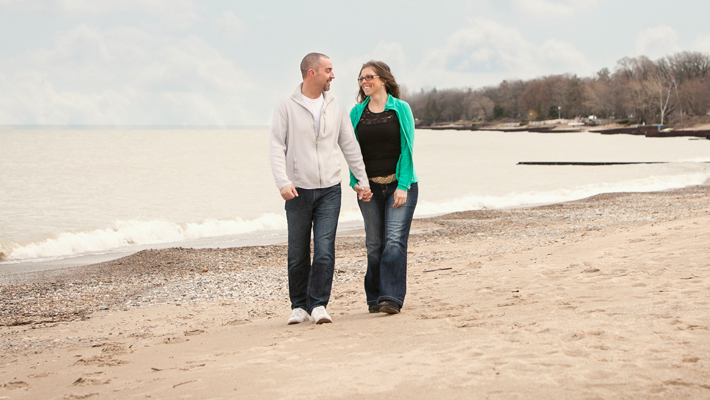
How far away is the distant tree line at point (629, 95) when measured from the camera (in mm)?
113750

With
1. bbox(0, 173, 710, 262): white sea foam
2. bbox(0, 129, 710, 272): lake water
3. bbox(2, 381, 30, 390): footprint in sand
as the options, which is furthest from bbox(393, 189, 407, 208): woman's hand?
bbox(0, 173, 710, 262): white sea foam

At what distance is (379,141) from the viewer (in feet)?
15.8

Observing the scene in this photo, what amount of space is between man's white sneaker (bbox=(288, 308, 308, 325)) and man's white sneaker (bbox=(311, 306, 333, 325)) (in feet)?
0.43

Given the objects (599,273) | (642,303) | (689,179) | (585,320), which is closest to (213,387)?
(585,320)

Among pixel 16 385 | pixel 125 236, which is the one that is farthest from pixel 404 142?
pixel 125 236

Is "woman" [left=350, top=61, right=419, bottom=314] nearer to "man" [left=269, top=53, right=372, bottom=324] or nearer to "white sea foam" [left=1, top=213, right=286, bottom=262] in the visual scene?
"man" [left=269, top=53, right=372, bottom=324]

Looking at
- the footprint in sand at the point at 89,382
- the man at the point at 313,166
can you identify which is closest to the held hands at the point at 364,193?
the man at the point at 313,166

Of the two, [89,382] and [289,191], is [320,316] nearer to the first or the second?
[289,191]

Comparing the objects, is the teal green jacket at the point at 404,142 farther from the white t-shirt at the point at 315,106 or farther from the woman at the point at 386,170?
the white t-shirt at the point at 315,106

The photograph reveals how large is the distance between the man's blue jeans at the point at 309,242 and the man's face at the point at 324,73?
0.79 metres

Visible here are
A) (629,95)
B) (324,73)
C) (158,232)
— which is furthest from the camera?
(629,95)

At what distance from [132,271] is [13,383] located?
567cm

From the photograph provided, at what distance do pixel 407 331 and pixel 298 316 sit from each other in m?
1.04

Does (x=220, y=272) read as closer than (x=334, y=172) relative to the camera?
No
